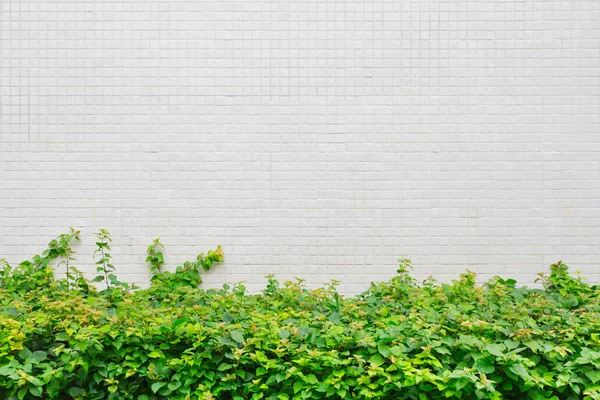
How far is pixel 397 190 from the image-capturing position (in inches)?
138

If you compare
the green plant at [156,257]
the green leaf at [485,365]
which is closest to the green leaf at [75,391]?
the green plant at [156,257]

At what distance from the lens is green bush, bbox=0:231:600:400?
2.35 metres

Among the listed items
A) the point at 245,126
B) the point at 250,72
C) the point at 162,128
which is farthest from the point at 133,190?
the point at 250,72

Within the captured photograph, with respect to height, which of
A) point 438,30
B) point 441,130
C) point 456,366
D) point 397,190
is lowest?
point 456,366

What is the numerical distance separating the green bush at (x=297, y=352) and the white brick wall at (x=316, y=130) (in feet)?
2.36

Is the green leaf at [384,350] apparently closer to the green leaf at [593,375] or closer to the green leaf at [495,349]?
the green leaf at [495,349]

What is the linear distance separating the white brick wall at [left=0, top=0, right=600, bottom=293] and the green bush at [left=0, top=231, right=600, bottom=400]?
2.36 ft

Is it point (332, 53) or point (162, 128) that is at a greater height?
point (332, 53)

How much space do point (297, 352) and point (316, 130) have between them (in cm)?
157

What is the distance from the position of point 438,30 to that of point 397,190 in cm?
106

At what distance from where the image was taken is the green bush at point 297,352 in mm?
2352

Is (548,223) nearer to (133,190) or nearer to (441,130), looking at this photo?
(441,130)

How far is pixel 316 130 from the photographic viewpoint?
11.5 ft

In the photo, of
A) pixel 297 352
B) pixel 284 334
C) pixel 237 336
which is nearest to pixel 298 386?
pixel 297 352
